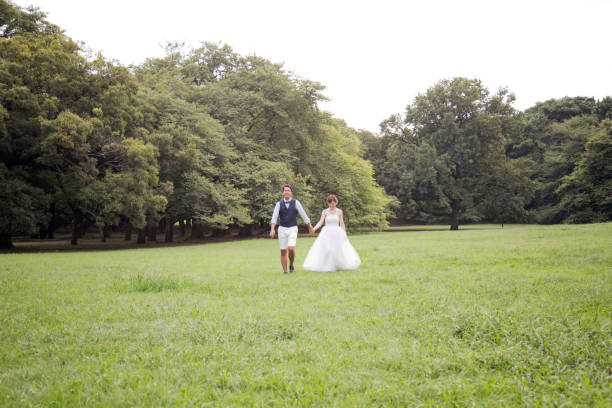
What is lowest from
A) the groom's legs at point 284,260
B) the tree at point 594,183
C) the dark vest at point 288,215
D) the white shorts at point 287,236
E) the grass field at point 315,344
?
the grass field at point 315,344

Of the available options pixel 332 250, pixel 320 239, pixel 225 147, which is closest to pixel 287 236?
pixel 320 239

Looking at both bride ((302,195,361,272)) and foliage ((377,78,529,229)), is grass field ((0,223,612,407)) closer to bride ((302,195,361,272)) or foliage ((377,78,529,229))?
bride ((302,195,361,272))

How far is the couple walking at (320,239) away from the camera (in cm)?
1077

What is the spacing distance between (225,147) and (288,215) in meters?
21.2

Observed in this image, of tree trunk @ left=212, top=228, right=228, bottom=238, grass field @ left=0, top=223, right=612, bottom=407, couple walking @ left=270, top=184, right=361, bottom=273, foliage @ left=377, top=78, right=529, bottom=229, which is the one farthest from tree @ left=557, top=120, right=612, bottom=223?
couple walking @ left=270, top=184, right=361, bottom=273

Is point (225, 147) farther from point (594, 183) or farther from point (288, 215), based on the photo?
point (594, 183)

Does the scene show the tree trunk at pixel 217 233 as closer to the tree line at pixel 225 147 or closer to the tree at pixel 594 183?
the tree line at pixel 225 147

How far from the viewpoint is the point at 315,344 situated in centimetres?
446

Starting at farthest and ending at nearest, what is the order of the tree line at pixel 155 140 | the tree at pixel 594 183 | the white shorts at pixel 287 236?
the tree at pixel 594 183, the tree line at pixel 155 140, the white shorts at pixel 287 236

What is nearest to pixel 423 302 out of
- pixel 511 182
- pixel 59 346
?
pixel 59 346

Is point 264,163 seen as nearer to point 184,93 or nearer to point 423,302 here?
point 184,93

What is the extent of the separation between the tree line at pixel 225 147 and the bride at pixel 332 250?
51.2 ft

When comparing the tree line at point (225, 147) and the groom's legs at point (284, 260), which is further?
the tree line at point (225, 147)

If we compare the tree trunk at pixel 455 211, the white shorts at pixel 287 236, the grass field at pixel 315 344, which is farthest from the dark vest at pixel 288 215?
the tree trunk at pixel 455 211
